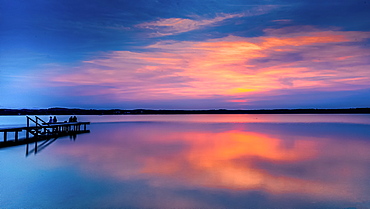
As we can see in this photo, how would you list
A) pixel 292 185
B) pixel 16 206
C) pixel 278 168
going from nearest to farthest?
pixel 16 206 < pixel 292 185 < pixel 278 168

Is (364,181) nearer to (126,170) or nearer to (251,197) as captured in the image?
(251,197)

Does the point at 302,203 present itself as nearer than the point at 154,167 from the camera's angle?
Yes

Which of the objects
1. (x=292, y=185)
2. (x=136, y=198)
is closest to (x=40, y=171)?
(x=136, y=198)

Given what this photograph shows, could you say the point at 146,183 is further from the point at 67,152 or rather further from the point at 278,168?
the point at 67,152

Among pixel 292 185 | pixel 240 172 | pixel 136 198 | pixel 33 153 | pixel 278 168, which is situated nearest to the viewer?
pixel 136 198

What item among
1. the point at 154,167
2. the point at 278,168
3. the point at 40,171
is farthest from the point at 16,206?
the point at 278,168

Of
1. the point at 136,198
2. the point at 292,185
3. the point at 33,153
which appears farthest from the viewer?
the point at 33,153

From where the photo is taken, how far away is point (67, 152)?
18188 millimetres

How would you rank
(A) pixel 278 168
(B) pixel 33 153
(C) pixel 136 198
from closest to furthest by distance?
(C) pixel 136 198 → (A) pixel 278 168 → (B) pixel 33 153

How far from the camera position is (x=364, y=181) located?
34.5 ft

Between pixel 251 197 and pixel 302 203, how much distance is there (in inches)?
55.9

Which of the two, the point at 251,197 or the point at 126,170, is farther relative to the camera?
the point at 126,170

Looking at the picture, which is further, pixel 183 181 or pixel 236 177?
pixel 236 177

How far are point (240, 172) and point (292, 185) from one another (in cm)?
250
